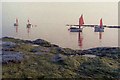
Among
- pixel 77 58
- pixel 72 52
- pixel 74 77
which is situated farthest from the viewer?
pixel 72 52

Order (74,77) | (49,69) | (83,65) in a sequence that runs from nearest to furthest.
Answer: (74,77) < (49,69) < (83,65)

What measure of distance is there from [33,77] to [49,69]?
204 cm

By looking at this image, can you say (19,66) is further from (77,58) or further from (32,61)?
(77,58)

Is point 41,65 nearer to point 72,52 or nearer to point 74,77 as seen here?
point 74,77

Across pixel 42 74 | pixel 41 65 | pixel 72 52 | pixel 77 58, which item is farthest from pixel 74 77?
pixel 72 52

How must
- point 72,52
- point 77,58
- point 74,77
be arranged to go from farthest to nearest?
Answer: point 72,52, point 77,58, point 74,77

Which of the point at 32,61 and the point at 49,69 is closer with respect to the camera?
the point at 49,69

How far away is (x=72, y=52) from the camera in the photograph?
27109mm

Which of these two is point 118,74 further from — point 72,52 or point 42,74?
point 72,52

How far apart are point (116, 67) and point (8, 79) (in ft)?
25.8

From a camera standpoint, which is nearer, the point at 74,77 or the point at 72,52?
the point at 74,77

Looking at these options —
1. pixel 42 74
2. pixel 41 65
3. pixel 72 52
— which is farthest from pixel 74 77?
pixel 72 52

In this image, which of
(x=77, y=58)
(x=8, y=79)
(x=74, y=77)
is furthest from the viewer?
(x=77, y=58)

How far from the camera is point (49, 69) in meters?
18.9
